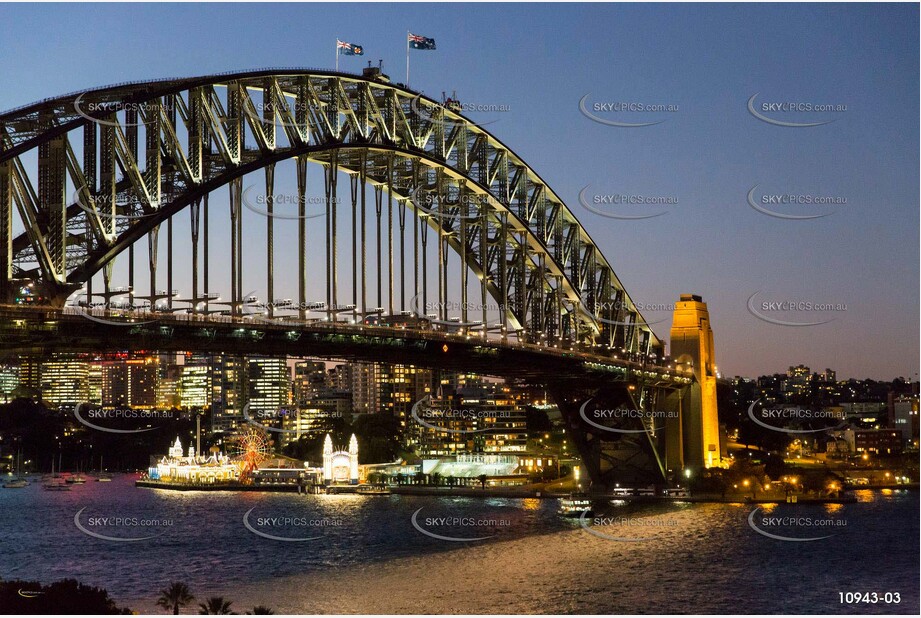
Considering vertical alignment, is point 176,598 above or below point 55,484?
above

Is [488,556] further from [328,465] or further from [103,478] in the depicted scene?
[103,478]

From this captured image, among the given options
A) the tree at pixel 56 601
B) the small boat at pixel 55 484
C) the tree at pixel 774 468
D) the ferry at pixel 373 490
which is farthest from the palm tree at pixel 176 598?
the small boat at pixel 55 484

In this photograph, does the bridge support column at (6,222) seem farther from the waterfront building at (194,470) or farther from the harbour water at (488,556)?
the waterfront building at (194,470)

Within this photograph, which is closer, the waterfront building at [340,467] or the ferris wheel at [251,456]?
the waterfront building at [340,467]

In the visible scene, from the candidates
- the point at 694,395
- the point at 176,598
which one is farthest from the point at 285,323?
the point at 694,395

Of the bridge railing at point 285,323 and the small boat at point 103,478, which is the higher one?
the bridge railing at point 285,323

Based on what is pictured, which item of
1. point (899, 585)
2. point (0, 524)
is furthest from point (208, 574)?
point (0, 524)
